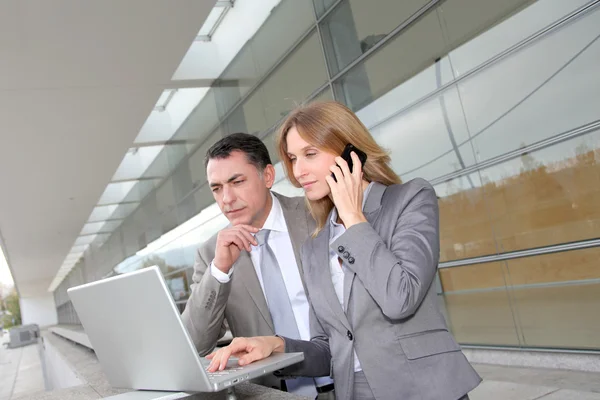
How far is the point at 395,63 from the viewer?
6.51 meters

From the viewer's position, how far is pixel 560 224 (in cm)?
505

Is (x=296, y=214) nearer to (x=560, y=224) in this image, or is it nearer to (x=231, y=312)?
(x=231, y=312)

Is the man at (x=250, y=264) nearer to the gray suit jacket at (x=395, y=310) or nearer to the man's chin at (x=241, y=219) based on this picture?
the man's chin at (x=241, y=219)

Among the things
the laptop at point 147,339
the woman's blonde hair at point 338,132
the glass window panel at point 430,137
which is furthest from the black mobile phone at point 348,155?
the glass window panel at point 430,137

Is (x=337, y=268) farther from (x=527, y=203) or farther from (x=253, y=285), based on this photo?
(x=527, y=203)

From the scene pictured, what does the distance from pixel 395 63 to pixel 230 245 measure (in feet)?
16.0

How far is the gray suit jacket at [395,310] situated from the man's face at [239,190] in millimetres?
918

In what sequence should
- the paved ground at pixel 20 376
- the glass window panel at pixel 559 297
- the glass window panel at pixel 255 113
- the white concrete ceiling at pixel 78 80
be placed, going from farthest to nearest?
the paved ground at pixel 20 376
the glass window panel at pixel 255 113
the white concrete ceiling at pixel 78 80
the glass window panel at pixel 559 297

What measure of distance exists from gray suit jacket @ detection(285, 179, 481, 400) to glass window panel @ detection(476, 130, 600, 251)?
3.54 meters

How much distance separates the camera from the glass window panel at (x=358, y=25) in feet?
20.7

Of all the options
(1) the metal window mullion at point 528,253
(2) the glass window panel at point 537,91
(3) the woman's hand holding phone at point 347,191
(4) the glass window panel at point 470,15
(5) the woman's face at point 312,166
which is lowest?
(1) the metal window mullion at point 528,253

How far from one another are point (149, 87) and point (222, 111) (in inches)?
77.0

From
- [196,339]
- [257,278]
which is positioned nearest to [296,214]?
[257,278]

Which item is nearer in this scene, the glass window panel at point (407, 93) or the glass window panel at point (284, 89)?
the glass window panel at point (407, 93)
